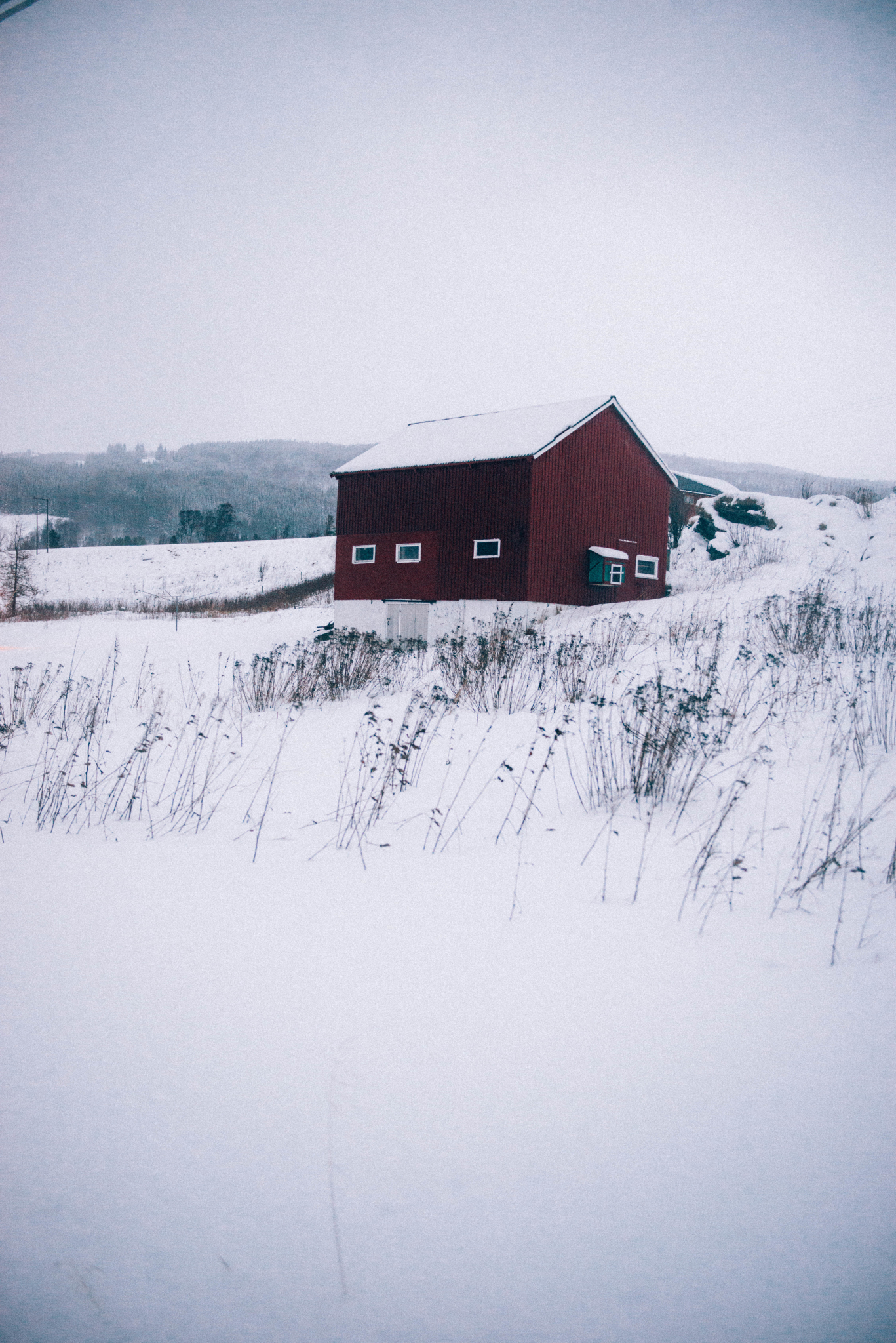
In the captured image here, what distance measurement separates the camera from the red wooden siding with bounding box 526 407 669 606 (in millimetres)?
18766

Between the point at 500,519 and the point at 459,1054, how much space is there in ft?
57.7

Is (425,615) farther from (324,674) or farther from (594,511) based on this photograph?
(324,674)

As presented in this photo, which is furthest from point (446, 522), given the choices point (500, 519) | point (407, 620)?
point (407, 620)

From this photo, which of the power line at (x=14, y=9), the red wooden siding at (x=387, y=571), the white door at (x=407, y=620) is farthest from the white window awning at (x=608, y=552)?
the power line at (x=14, y=9)

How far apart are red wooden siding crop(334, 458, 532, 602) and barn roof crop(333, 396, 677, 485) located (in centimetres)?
34

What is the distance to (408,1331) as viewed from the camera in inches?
52.4

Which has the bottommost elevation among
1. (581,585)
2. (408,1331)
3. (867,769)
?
(408,1331)

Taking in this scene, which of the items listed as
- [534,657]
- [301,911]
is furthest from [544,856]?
[534,657]

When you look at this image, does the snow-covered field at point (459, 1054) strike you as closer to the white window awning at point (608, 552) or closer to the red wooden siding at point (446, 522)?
the red wooden siding at point (446, 522)

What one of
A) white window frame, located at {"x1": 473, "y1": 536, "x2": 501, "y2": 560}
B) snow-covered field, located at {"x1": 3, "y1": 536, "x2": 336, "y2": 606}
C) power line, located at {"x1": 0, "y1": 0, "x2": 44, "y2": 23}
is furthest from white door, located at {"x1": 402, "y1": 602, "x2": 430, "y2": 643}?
snow-covered field, located at {"x1": 3, "y1": 536, "x2": 336, "y2": 606}

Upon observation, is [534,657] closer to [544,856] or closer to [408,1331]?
Answer: [544,856]

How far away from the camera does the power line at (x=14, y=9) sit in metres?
2.88

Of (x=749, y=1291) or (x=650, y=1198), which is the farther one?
(x=650, y=1198)

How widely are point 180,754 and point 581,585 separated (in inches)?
619
